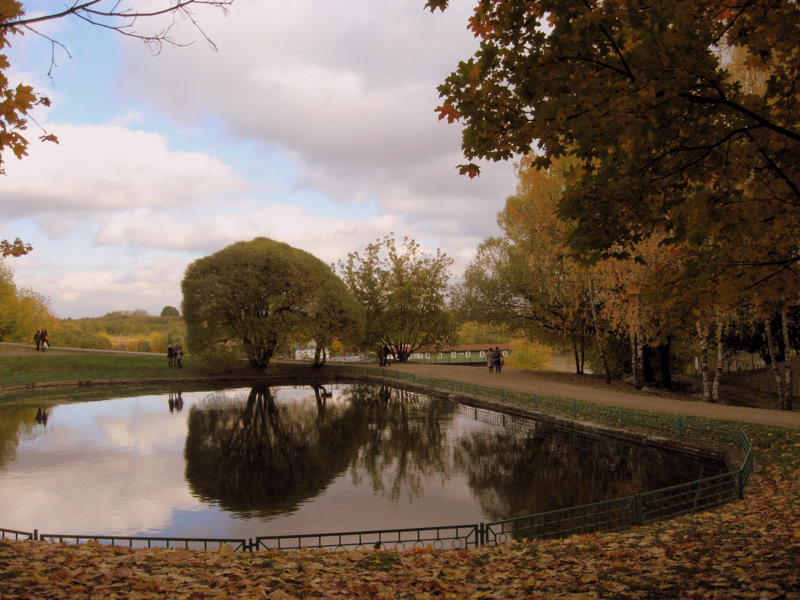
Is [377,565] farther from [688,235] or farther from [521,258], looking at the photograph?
[521,258]

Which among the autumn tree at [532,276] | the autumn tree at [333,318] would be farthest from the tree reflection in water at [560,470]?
the autumn tree at [333,318]

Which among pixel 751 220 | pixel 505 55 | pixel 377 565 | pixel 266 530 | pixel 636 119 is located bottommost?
Result: pixel 266 530

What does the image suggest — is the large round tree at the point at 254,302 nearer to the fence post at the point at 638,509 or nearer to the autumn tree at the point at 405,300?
the autumn tree at the point at 405,300

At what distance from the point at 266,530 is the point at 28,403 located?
23500 mm

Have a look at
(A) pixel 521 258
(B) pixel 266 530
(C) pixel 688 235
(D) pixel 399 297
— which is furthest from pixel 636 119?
(D) pixel 399 297

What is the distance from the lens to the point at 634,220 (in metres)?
6.49

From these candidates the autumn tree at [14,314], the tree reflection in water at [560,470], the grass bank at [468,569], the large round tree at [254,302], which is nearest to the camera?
the grass bank at [468,569]

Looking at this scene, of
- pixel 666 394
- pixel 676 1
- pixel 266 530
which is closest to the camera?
pixel 676 1

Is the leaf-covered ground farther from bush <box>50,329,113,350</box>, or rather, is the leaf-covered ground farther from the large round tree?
bush <box>50,329,113,350</box>

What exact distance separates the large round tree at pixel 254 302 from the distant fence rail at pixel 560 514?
39.5 feet

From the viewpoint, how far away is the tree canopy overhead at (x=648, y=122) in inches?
217

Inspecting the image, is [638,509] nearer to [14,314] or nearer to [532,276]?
[532,276]

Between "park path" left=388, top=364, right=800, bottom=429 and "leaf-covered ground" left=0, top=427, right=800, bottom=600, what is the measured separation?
11.3 meters

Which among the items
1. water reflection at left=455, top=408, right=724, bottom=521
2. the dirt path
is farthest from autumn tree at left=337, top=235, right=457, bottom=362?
water reflection at left=455, top=408, right=724, bottom=521
